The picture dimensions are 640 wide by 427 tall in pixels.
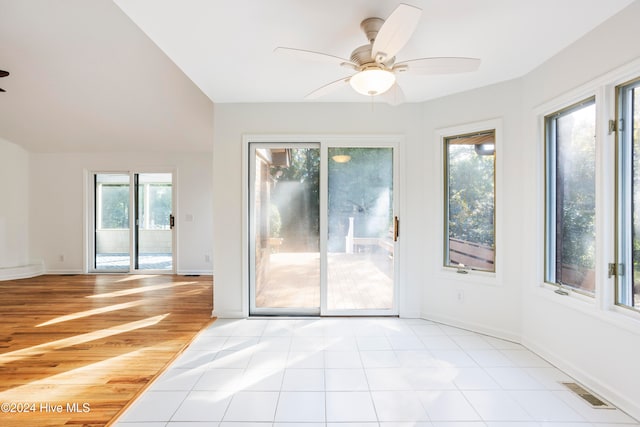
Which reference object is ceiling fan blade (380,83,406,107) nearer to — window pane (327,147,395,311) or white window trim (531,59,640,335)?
window pane (327,147,395,311)

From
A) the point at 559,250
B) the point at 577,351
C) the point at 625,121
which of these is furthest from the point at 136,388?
the point at 625,121

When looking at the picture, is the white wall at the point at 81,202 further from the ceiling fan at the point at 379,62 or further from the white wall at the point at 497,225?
the ceiling fan at the point at 379,62

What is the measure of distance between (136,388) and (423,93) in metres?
3.66

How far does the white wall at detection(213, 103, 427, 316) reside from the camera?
11.5 ft

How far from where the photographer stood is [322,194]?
3561 mm

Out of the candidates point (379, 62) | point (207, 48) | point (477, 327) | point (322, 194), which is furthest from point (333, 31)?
point (477, 327)

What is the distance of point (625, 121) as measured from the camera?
6.53ft

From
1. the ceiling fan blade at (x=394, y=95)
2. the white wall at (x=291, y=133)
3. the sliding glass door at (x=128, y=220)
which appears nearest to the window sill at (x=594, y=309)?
the white wall at (x=291, y=133)

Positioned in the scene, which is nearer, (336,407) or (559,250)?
(336,407)

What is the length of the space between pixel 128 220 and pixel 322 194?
15.2ft

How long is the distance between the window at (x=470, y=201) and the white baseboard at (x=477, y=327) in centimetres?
59

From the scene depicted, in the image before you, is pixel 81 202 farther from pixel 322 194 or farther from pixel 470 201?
pixel 470 201

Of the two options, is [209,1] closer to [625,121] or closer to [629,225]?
[625,121]

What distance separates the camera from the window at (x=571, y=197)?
2271 millimetres
